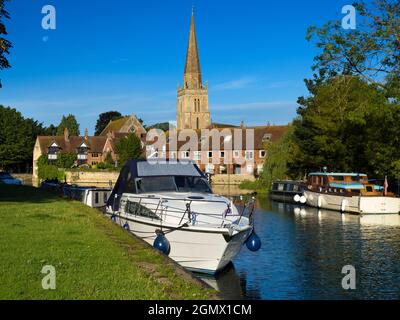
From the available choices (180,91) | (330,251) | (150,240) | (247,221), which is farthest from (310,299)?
(180,91)

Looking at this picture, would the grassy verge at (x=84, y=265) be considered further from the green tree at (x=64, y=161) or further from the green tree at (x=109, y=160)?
the green tree at (x=64, y=161)

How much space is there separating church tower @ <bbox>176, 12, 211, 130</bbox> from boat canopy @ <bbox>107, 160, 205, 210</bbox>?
123 m

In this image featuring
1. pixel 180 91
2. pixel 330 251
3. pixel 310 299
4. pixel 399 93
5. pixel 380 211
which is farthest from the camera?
pixel 180 91

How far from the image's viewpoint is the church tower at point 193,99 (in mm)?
147500

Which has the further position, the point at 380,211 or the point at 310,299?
the point at 380,211

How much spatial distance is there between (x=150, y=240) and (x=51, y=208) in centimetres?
655

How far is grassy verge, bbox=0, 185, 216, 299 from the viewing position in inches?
395

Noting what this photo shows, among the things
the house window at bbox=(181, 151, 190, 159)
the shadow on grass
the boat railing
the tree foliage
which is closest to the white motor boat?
the shadow on grass

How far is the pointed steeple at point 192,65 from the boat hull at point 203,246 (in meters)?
129

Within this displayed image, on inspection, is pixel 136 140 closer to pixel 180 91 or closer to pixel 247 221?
pixel 180 91
